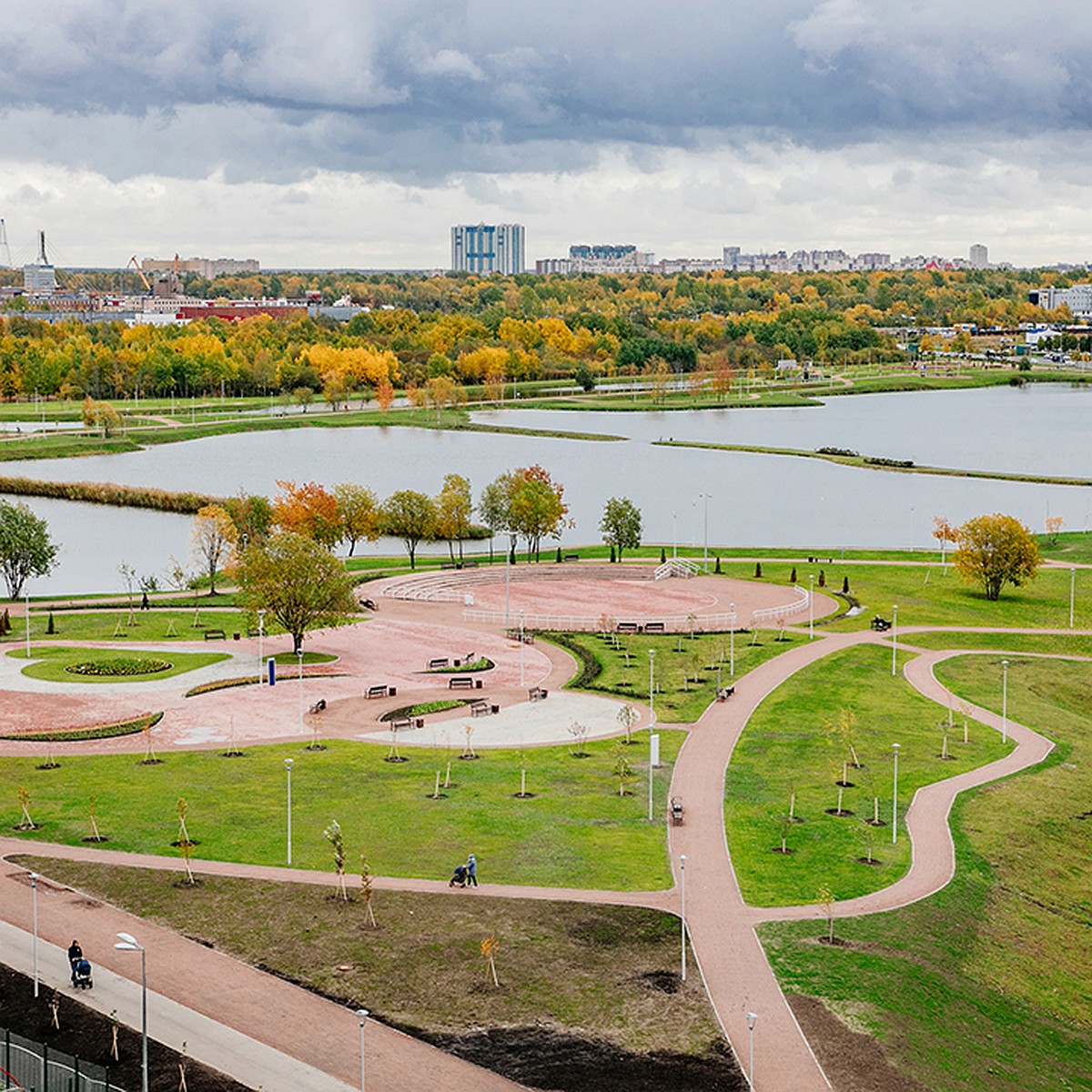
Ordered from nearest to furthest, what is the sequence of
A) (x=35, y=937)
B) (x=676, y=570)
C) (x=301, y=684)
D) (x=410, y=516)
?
1. (x=35, y=937)
2. (x=301, y=684)
3. (x=676, y=570)
4. (x=410, y=516)

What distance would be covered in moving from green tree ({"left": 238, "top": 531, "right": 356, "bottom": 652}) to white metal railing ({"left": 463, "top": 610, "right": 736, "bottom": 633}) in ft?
25.0

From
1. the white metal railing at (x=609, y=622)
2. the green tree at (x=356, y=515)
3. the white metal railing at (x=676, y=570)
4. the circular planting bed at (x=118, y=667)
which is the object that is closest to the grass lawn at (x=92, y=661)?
the circular planting bed at (x=118, y=667)

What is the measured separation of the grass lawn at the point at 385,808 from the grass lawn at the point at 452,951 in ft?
5.26

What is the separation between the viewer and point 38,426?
134 metres

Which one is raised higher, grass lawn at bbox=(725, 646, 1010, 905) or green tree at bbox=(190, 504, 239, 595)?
green tree at bbox=(190, 504, 239, 595)

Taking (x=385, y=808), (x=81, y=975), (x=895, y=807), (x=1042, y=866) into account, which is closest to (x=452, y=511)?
(x=385, y=808)

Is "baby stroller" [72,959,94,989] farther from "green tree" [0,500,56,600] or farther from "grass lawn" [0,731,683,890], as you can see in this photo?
"green tree" [0,500,56,600]

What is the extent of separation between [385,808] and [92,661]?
18360 millimetres

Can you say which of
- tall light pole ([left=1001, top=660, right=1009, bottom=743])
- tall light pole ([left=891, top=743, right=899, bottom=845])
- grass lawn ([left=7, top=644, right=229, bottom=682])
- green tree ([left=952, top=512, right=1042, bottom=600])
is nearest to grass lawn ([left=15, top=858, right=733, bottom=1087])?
tall light pole ([left=891, top=743, right=899, bottom=845])

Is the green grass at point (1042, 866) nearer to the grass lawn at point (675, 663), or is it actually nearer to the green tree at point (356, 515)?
the grass lawn at point (675, 663)

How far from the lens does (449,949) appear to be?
25.5 m

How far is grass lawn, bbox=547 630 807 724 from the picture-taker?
145ft

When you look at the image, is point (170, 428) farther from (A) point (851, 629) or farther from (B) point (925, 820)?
(B) point (925, 820)

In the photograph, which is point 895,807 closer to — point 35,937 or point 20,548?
point 35,937
